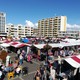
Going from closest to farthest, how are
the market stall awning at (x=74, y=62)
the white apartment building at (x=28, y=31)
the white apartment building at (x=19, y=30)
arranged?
the market stall awning at (x=74, y=62) < the white apartment building at (x=19, y=30) < the white apartment building at (x=28, y=31)

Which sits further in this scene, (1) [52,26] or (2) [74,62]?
(1) [52,26]

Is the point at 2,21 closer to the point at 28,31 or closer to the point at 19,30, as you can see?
the point at 19,30

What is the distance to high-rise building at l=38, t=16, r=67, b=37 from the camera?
13862cm

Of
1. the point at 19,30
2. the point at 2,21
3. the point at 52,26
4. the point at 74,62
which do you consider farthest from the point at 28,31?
the point at 74,62

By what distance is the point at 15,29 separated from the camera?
13850 cm

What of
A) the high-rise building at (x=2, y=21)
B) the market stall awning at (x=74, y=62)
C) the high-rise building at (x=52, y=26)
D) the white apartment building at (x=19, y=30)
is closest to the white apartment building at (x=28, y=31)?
the white apartment building at (x=19, y=30)

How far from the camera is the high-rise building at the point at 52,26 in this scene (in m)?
139

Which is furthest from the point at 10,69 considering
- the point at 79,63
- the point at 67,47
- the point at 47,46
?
the point at 67,47

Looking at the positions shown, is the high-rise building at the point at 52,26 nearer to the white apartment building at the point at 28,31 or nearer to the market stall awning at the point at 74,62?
the white apartment building at the point at 28,31

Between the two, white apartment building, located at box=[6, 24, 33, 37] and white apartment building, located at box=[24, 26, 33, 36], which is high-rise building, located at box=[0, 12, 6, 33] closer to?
white apartment building, located at box=[6, 24, 33, 37]

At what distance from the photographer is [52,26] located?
463 ft

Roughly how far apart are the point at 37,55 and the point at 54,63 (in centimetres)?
661

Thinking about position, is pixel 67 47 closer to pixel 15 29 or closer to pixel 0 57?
pixel 0 57

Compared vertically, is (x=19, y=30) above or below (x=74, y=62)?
above
